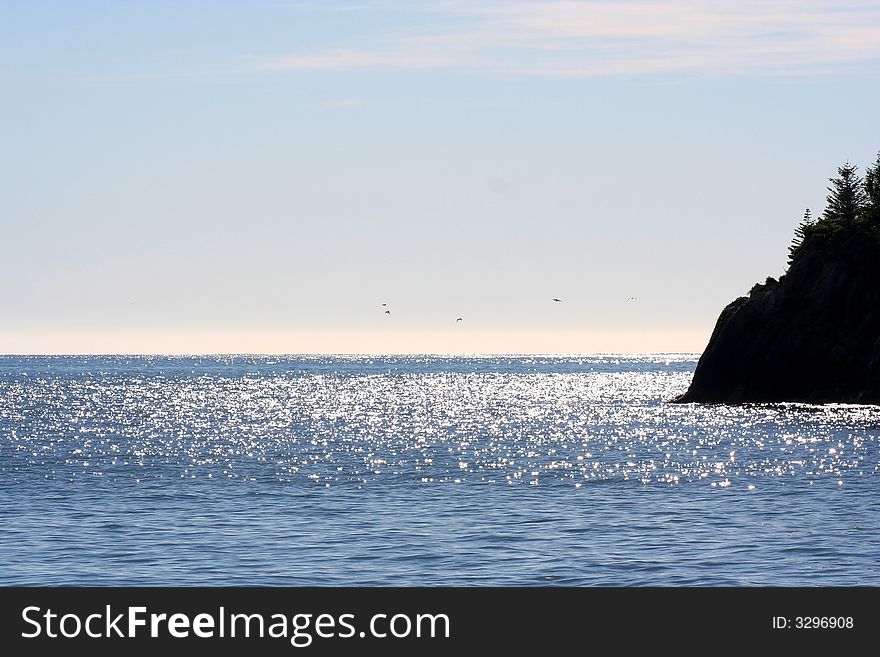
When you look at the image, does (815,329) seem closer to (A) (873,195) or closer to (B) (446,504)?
(A) (873,195)

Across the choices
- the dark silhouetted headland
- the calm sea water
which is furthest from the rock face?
the calm sea water

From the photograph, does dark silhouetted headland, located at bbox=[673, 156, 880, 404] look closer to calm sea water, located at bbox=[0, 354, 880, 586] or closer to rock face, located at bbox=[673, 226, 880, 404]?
rock face, located at bbox=[673, 226, 880, 404]

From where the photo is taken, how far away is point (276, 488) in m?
50.0

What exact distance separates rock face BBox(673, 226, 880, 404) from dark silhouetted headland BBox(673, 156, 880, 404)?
92 millimetres

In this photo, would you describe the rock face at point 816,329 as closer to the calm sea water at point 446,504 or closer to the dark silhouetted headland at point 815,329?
the dark silhouetted headland at point 815,329

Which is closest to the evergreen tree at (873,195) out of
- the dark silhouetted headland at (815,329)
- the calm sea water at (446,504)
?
the dark silhouetted headland at (815,329)

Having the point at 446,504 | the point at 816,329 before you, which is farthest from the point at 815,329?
the point at 446,504

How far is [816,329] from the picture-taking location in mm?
108750

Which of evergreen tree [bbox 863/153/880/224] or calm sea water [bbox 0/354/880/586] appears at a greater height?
evergreen tree [bbox 863/153/880/224]

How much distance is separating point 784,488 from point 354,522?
19564mm

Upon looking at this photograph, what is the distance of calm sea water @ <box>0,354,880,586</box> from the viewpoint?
30.2 meters

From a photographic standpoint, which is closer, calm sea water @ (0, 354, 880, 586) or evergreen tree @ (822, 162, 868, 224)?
calm sea water @ (0, 354, 880, 586)
